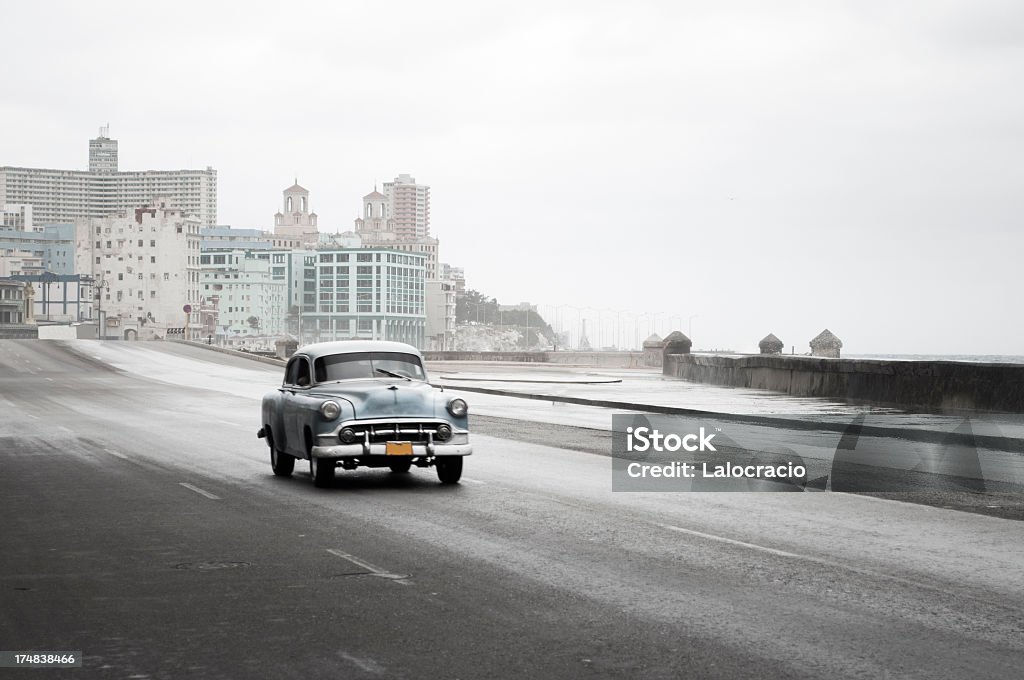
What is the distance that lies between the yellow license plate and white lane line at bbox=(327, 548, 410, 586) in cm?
459

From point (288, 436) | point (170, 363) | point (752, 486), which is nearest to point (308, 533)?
point (288, 436)

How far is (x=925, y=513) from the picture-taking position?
13.5 m

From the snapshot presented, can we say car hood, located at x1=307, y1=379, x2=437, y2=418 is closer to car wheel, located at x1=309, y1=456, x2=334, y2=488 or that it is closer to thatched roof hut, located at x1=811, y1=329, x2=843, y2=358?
car wheel, located at x1=309, y1=456, x2=334, y2=488

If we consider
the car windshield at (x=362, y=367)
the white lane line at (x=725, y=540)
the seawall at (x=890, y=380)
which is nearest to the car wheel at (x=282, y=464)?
the car windshield at (x=362, y=367)

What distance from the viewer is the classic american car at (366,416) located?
15516mm

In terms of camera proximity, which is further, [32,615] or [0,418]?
[0,418]

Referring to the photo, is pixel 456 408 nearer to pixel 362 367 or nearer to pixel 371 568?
pixel 362 367

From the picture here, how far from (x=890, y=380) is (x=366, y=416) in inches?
740

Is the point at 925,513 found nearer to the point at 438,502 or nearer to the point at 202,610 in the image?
the point at 438,502

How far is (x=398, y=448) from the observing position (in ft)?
51.0

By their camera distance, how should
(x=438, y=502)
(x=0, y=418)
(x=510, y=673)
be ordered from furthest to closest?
(x=0, y=418)
(x=438, y=502)
(x=510, y=673)

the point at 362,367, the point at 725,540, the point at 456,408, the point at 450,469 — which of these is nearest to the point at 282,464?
the point at 362,367

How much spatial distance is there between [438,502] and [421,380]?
9.60 feet

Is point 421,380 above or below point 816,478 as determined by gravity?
above
